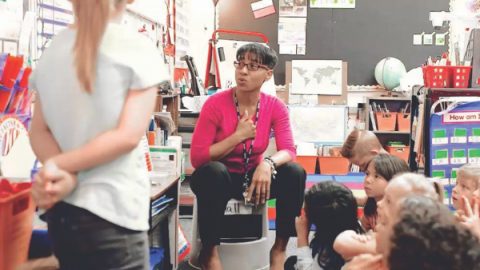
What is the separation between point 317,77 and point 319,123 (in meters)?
0.50

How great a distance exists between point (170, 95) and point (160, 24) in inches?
22.9

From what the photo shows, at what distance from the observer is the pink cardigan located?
92.5 inches

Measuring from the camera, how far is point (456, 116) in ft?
8.50

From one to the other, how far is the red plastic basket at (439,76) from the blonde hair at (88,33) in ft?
6.88

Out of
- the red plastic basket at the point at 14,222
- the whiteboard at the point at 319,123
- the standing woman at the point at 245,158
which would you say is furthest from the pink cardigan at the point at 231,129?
the whiteboard at the point at 319,123

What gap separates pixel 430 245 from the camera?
117 centimetres

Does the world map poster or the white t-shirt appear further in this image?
the world map poster

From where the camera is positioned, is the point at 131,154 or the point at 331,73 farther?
the point at 331,73

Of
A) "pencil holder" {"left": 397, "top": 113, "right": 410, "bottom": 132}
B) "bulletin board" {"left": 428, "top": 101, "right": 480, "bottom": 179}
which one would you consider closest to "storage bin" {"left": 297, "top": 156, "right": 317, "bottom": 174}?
"pencil holder" {"left": 397, "top": 113, "right": 410, "bottom": 132}

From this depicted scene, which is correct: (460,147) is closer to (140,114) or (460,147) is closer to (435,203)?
(435,203)

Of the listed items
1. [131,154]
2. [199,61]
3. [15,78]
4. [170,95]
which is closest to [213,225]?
[15,78]

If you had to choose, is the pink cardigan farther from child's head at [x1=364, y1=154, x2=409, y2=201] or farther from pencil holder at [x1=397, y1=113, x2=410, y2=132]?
pencil holder at [x1=397, y1=113, x2=410, y2=132]

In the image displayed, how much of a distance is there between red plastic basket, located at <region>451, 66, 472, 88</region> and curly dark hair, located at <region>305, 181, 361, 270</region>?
110 centimetres

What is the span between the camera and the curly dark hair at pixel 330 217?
198 cm
